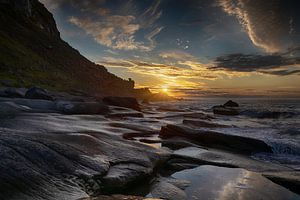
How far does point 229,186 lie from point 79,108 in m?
22.1

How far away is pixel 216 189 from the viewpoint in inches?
295

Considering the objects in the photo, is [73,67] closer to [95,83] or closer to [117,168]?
[95,83]

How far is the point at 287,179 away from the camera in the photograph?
Result: 8.24 m

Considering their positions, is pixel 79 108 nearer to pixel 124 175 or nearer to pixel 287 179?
pixel 124 175

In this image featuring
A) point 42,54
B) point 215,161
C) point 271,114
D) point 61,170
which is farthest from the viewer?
point 42,54

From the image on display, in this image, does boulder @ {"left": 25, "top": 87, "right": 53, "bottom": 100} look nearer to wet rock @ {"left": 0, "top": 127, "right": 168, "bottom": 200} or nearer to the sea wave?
wet rock @ {"left": 0, "top": 127, "right": 168, "bottom": 200}

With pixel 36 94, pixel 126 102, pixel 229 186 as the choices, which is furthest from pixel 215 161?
pixel 126 102

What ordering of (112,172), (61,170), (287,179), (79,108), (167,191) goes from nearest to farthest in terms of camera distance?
1. (61,170)
2. (167,191)
3. (112,172)
4. (287,179)
5. (79,108)

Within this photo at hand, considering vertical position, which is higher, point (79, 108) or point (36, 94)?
point (36, 94)

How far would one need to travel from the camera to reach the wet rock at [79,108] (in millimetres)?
26484

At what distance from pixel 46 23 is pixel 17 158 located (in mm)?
196223

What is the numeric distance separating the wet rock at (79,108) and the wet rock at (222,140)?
44.8ft

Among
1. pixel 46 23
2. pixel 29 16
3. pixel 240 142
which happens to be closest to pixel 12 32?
pixel 29 16

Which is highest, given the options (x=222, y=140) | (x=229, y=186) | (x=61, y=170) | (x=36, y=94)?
(x=36, y=94)
